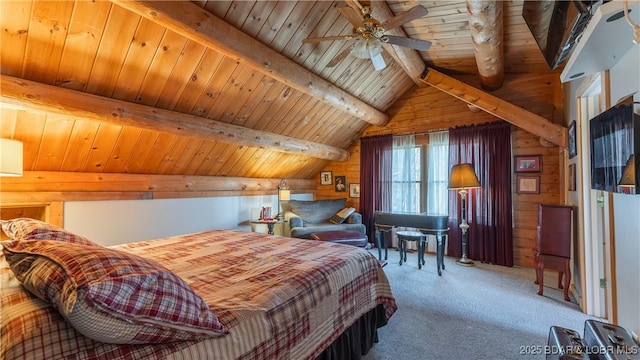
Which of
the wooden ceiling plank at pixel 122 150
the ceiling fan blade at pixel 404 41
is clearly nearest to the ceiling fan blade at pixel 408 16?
the ceiling fan blade at pixel 404 41

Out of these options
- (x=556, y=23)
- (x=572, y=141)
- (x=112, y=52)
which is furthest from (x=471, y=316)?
(x=112, y=52)

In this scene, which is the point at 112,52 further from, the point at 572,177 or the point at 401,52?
the point at 572,177

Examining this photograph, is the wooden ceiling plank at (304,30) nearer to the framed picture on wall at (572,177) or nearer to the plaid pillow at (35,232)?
the plaid pillow at (35,232)

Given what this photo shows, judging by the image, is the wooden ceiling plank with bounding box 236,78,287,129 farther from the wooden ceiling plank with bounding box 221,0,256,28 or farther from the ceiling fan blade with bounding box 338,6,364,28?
the ceiling fan blade with bounding box 338,6,364,28

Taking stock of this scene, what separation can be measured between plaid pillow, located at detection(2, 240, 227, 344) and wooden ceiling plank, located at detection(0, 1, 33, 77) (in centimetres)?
178

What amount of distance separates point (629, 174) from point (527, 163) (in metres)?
3.13

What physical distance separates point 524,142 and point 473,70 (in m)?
1.37

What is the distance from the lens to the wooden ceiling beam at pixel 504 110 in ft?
11.4

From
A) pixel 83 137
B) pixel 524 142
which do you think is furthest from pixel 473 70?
pixel 83 137

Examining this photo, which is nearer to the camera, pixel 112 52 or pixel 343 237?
pixel 112 52

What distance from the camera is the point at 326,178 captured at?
6.36 metres

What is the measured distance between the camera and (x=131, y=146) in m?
3.24

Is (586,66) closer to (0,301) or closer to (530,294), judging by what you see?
(530,294)

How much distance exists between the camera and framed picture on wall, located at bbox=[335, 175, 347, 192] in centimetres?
608
